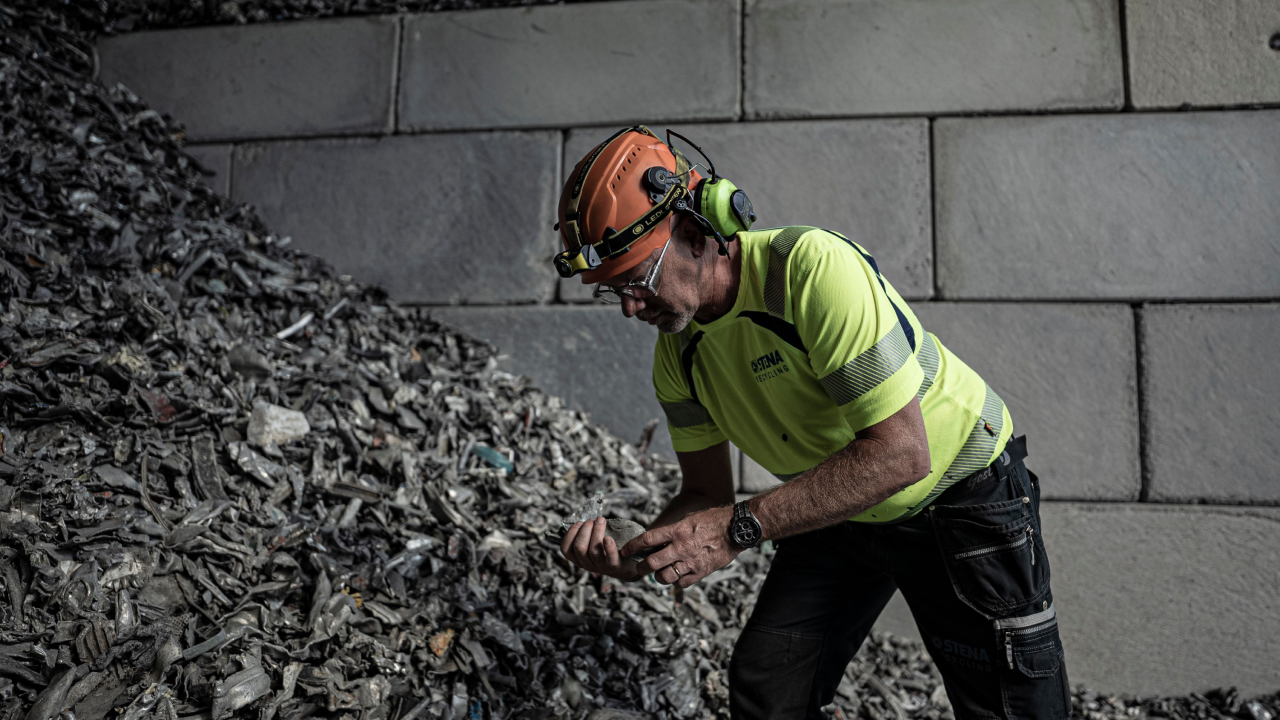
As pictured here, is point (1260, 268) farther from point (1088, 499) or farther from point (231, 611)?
point (231, 611)

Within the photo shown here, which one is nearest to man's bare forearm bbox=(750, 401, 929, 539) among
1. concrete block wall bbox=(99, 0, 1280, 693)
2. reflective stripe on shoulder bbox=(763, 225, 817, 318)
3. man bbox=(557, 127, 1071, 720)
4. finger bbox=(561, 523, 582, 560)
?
man bbox=(557, 127, 1071, 720)

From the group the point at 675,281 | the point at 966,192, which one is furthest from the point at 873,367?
the point at 966,192

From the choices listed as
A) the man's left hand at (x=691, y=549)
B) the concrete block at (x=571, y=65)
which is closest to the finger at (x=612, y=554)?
the man's left hand at (x=691, y=549)

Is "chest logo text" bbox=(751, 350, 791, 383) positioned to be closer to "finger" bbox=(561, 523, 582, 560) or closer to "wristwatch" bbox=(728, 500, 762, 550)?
"wristwatch" bbox=(728, 500, 762, 550)

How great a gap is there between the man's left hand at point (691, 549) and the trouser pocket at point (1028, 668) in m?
0.92

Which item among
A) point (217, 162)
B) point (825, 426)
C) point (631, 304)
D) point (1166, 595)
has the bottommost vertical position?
point (1166, 595)

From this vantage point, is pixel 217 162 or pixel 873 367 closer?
pixel 873 367

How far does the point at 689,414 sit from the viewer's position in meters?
2.86

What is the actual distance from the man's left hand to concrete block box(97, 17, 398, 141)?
14.1ft

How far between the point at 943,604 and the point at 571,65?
13.9 feet

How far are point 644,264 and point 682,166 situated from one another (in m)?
0.41

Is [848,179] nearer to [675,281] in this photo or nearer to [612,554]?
[675,281]

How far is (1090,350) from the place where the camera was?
4.59 metres

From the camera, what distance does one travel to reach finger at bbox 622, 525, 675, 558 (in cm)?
224
